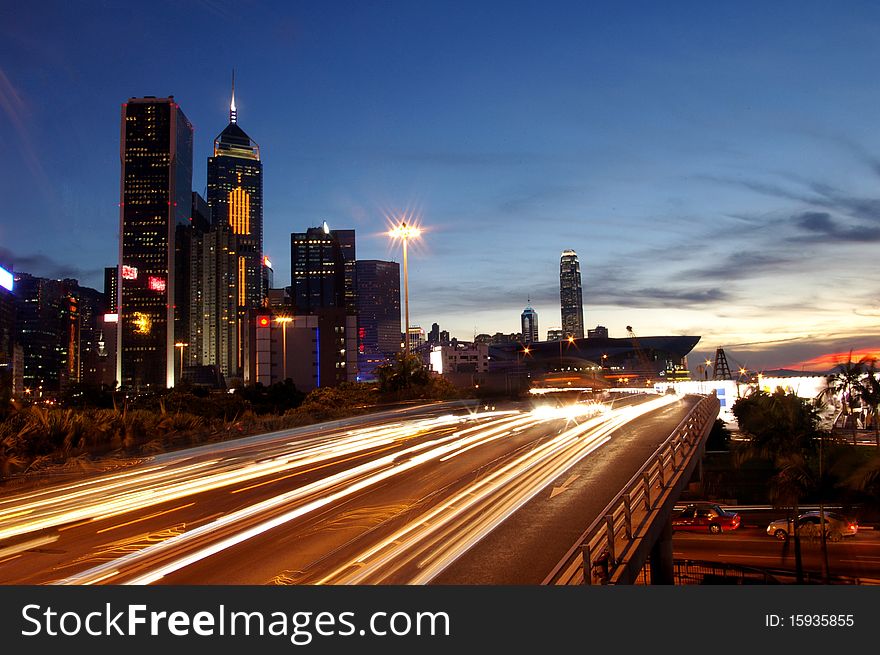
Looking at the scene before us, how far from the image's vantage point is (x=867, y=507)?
22625 millimetres

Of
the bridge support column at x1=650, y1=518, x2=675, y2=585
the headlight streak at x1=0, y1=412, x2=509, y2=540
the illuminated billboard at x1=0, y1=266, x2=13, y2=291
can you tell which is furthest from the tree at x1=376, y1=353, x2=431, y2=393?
the illuminated billboard at x1=0, y1=266, x2=13, y2=291

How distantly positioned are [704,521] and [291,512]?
25.3 m

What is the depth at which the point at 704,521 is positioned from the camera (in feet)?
104

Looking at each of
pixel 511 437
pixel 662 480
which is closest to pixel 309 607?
pixel 662 480

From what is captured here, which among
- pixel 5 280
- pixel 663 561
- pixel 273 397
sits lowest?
pixel 663 561

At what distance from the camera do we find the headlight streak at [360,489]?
8844mm

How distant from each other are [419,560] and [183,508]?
576 cm

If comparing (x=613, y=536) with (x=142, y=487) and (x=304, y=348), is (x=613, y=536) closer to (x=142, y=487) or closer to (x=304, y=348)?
(x=142, y=487)

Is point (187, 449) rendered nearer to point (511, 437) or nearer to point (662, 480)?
point (511, 437)

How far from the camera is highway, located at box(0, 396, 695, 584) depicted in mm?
8781

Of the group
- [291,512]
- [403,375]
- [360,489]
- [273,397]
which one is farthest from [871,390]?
[291,512]

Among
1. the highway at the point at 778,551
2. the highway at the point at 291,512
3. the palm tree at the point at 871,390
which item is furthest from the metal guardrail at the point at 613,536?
the palm tree at the point at 871,390

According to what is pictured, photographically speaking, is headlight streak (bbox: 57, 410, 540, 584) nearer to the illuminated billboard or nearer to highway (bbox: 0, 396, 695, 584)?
highway (bbox: 0, 396, 695, 584)

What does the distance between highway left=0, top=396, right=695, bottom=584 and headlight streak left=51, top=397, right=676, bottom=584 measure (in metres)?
0.04
